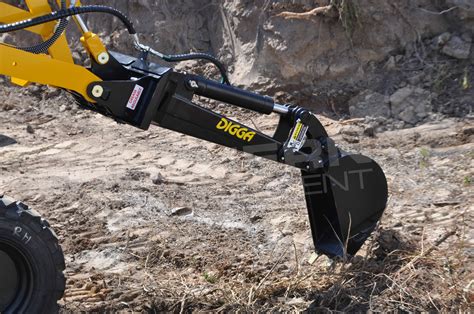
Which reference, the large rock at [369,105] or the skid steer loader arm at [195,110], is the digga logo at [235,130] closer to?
the skid steer loader arm at [195,110]

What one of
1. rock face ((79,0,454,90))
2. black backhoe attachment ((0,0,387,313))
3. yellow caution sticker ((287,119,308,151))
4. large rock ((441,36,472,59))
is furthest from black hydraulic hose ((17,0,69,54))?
large rock ((441,36,472,59))

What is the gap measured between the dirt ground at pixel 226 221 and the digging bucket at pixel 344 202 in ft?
0.46

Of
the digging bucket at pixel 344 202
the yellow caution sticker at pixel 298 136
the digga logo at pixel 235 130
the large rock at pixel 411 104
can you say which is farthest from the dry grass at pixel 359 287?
the large rock at pixel 411 104

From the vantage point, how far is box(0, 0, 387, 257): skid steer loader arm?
3.69 m

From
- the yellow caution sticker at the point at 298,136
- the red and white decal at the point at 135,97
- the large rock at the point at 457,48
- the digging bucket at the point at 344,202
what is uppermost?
the large rock at the point at 457,48

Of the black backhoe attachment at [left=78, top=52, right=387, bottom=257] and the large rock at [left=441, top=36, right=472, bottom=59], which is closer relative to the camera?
the black backhoe attachment at [left=78, top=52, right=387, bottom=257]

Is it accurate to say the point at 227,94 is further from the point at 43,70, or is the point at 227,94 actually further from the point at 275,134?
the point at 43,70

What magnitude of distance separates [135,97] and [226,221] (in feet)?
6.91

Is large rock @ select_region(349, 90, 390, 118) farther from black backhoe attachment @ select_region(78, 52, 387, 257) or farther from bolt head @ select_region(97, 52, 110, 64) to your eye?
bolt head @ select_region(97, 52, 110, 64)

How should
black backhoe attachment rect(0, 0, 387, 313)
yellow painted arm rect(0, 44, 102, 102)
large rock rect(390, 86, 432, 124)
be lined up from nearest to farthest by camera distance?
yellow painted arm rect(0, 44, 102, 102)
black backhoe attachment rect(0, 0, 387, 313)
large rock rect(390, 86, 432, 124)

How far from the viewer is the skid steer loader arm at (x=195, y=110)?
3688mm

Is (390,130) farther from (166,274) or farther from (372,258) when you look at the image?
(166,274)

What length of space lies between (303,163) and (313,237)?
0.64 meters

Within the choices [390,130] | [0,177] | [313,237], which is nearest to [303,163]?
[313,237]
